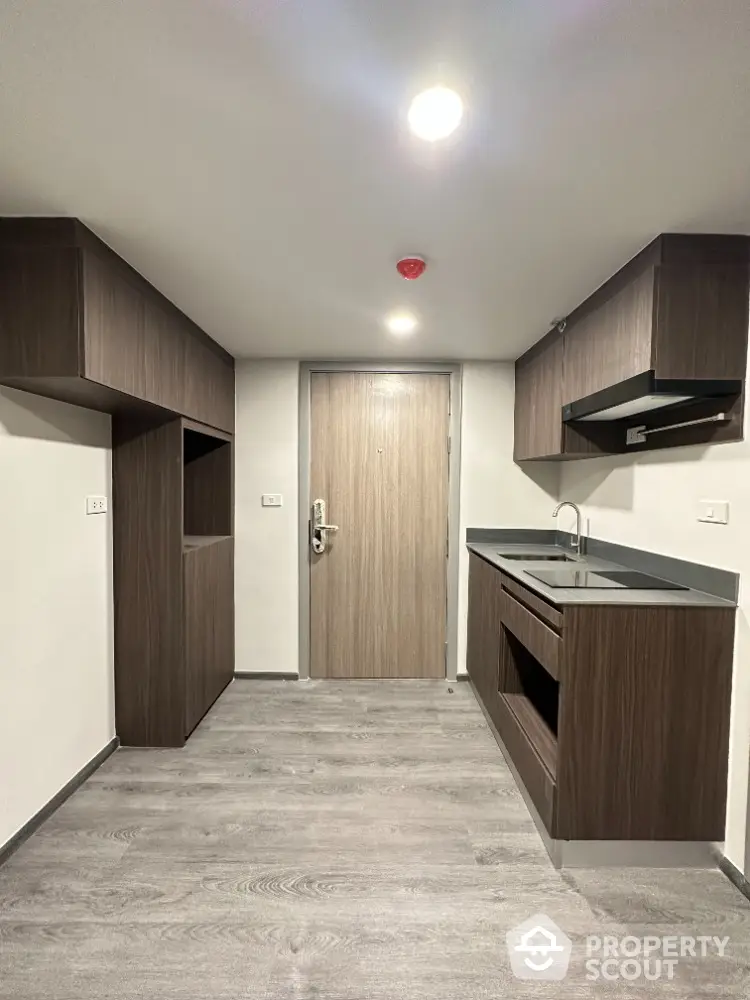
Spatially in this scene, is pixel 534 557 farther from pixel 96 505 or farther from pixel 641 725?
pixel 96 505

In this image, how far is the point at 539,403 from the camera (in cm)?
288

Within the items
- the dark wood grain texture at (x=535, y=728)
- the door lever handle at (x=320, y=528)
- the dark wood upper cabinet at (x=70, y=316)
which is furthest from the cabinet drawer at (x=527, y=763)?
the dark wood upper cabinet at (x=70, y=316)

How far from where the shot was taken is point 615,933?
1499 mm

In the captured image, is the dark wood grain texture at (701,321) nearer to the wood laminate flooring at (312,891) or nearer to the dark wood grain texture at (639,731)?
the dark wood grain texture at (639,731)

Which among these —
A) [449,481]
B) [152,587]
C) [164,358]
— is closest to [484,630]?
[449,481]

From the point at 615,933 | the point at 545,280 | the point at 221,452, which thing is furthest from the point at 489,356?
the point at 615,933

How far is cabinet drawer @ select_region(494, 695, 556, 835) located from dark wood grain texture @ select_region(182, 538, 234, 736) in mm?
1690

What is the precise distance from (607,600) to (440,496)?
174 centimetres

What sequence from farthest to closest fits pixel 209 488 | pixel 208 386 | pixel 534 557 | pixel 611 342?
1. pixel 209 488
2. pixel 534 557
3. pixel 208 386
4. pixel 611 342

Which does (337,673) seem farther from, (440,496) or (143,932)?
(143,932)

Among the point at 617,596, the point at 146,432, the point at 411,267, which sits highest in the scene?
the point at 411,267

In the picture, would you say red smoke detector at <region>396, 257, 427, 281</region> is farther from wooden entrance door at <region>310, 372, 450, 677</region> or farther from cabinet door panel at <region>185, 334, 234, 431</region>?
wooden entrance door at <region>310, 372, 450, 677</region>

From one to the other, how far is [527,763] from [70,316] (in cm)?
249

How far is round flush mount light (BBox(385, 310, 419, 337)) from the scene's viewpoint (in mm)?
2436
